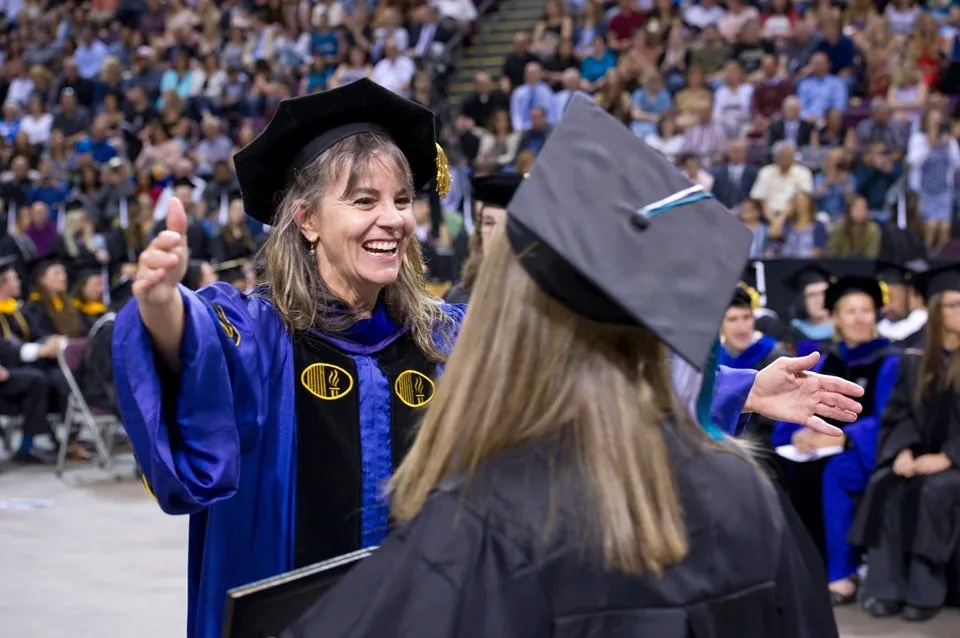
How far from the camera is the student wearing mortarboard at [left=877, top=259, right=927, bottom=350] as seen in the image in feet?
29.9

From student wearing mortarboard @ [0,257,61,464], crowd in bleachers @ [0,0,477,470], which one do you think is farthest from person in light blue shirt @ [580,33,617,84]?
student wearing mortarboard @ [0,257,61,464]

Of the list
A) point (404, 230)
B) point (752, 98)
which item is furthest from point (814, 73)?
point (404, 230)

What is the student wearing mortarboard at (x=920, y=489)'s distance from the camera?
6.16 metres

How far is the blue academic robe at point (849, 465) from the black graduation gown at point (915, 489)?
4.2 inches

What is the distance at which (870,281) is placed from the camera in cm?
709

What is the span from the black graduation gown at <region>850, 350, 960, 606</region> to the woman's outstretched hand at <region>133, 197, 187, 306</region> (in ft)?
16.8

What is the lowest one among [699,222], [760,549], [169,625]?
[169,625]

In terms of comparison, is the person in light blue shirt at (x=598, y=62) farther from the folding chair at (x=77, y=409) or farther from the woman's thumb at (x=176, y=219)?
the woman's thumb at (x=176, y=219)

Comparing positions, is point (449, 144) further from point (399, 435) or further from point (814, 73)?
point (399, 435)

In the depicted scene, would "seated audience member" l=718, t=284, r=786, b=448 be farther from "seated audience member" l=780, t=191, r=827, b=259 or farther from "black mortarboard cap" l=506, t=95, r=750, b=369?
"seated audience member" l=780, t=191, r=827, b=259

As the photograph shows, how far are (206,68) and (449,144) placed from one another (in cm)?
569

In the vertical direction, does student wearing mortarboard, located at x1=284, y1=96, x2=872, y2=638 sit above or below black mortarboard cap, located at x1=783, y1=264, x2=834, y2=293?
below

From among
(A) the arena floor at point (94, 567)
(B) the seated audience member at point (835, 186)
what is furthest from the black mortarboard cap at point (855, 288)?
(B) the seated audience member at point (835, 186)

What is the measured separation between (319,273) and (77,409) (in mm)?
8647
